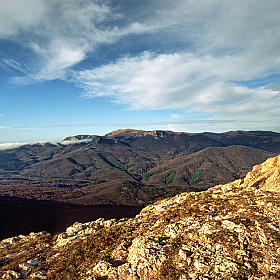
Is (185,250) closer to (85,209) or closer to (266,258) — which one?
(266,258)

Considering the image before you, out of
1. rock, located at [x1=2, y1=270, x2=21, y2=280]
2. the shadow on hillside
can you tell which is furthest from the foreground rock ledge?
the shadow on hillside

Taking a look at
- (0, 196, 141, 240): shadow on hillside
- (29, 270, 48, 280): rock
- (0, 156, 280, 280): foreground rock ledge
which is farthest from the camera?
(0, 196, 141, 240): shadow on hillside

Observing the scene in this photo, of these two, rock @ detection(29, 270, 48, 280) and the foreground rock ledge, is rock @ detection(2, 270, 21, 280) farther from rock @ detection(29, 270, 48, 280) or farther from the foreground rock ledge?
rock @ detection(29, 270, 48, 280)

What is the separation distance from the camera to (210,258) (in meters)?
12.3

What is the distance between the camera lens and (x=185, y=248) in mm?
13484

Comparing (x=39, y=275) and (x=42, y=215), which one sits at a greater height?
(x=39, y=275)

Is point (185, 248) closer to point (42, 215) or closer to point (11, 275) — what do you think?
point (11, 275)

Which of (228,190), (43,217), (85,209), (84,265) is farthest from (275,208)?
(85,209)

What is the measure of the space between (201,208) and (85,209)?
13475 cm

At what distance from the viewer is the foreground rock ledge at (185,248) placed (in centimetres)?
1162

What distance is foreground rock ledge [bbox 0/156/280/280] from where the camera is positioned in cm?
1162

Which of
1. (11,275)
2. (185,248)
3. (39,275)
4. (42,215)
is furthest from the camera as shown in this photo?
(42,215)

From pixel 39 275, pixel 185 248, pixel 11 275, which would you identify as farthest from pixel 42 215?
pixel 185 248

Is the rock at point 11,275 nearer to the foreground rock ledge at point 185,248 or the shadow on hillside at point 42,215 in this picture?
the foreground rock ledge at point 185,248
